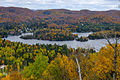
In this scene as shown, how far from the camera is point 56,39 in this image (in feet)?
445

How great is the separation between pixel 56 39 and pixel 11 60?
234 ft

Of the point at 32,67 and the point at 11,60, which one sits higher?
the point at 32,67

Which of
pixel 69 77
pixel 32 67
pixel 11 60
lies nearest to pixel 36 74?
pixel 32 67

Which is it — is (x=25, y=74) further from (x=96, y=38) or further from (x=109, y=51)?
(x=96, y=38)

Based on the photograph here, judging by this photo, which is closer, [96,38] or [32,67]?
[32,67]

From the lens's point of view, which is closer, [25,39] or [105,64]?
[105,64]

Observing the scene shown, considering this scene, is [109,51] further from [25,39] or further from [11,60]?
[25,39]

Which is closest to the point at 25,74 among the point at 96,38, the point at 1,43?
the point at 1,43

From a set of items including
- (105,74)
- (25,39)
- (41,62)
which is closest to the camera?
(105,74)

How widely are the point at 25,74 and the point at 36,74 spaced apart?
3.01 meters

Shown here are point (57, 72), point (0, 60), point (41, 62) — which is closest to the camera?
point (57, 72)

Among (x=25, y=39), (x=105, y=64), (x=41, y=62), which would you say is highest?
(x=105, y=64)

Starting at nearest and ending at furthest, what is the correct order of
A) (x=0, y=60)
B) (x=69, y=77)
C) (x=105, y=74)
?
1. (x=105, y=74)
2. (x=69, y=77)
3. (x=0, y=60)

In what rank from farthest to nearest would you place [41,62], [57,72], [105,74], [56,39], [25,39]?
[25,39], [56,39], [41,62], [57,72], [105,74]
